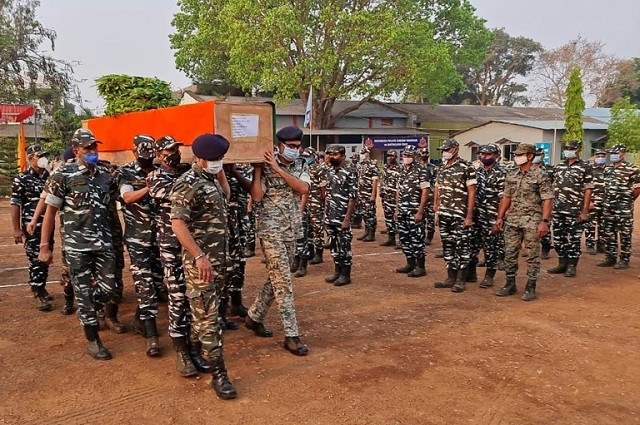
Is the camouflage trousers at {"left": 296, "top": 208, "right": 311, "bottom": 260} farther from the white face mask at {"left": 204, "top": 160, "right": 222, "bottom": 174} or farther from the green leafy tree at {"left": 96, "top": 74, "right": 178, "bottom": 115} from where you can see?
the white face mask at {"left": 204, "top": 160, "right": 222, "bottom": 174}

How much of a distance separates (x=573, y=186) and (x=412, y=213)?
2.45m

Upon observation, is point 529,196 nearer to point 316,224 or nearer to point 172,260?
point 316,224

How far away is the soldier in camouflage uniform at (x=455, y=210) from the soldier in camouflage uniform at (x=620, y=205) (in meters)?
2.99

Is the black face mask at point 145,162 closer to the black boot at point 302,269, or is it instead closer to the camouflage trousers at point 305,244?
the camouflage trousers at point 305,244

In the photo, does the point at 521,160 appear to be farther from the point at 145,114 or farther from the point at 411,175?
the point at 145,114

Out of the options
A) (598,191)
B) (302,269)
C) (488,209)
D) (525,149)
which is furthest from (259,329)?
(598,191)

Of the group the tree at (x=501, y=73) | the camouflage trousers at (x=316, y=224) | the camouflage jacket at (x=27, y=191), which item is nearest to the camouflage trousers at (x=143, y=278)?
the camouflage jacket at (x=27, y=191)

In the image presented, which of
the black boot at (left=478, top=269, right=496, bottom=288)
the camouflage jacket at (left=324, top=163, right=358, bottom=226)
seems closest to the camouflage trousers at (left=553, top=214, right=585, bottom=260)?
the black boot at (left=478, top=269, right=496, bottom=288)

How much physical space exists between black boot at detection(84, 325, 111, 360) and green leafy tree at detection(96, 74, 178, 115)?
93.3 inches

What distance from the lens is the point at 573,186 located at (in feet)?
25.8

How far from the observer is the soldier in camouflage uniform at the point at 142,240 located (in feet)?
15.0

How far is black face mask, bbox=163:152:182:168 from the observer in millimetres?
4164

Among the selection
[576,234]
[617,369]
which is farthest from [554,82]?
[617,369]

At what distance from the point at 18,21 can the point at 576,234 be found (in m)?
26.8
